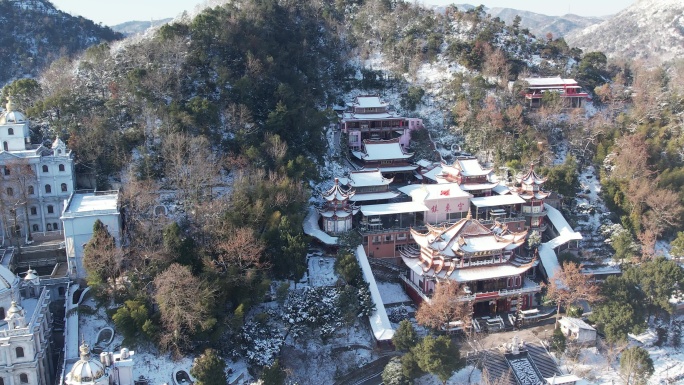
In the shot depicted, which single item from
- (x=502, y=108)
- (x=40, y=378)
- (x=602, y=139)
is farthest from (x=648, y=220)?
(x=40, y=378)

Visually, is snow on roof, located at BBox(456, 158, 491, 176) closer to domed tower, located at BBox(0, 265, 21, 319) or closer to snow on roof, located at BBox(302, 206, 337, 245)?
snow on roof, located at BBox(302, 206, 337, 245)

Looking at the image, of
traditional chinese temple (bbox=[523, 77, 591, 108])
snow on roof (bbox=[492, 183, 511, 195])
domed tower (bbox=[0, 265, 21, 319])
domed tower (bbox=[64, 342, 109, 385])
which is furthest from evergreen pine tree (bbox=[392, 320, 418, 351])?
traditional chinese temple (bbox=[523, 77, 591, 108])

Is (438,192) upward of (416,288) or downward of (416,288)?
upward

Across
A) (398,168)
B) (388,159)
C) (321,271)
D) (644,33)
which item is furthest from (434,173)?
(644,33)

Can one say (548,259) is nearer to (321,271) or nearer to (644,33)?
(321,271)

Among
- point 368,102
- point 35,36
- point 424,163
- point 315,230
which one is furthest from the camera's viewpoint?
point 35,36

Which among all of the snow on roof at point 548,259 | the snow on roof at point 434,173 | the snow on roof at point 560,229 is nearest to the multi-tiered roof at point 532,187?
the snow on roof at point 560,229
